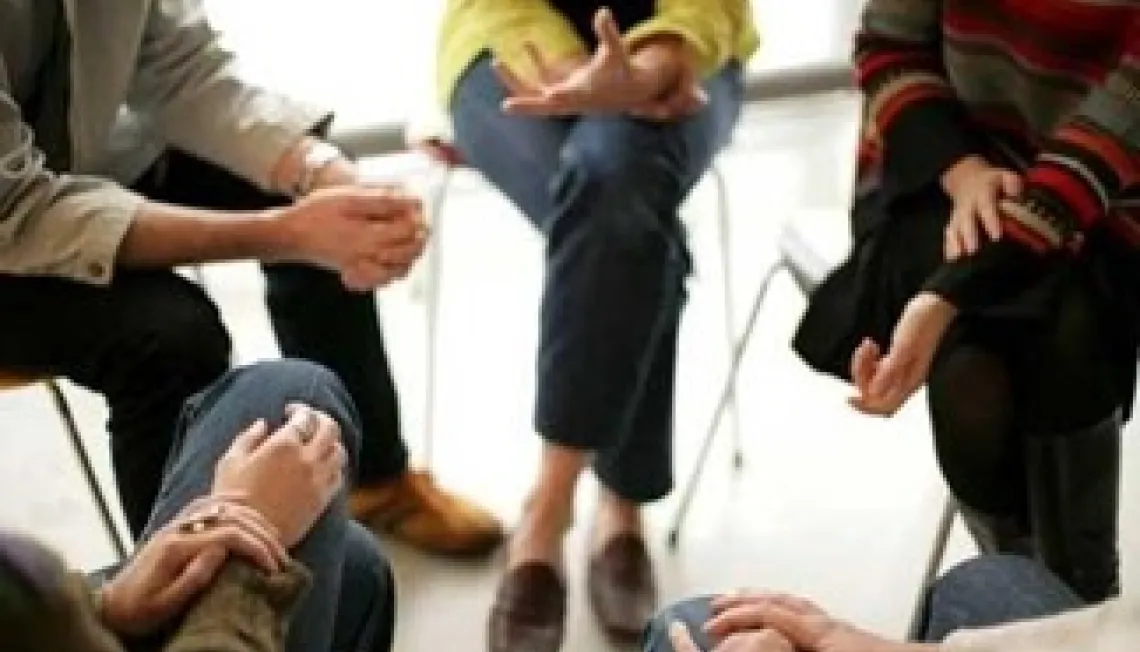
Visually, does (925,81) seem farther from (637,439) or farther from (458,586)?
(458,586)

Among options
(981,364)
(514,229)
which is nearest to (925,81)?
(981,364)

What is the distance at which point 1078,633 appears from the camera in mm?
1199

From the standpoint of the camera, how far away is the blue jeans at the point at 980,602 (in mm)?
1277

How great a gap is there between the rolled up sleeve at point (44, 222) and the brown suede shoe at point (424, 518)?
1.88 ft

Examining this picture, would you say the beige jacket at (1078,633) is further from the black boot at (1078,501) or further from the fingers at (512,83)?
the fingers at (512,83)

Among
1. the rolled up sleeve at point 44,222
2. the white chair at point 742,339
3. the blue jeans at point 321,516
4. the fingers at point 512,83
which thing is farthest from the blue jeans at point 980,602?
the fingers at point 512,83

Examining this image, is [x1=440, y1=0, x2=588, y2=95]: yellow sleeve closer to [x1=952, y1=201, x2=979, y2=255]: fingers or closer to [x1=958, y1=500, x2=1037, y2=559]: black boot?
[x1=952, y1=201, x2=979, y2=255]: fingers

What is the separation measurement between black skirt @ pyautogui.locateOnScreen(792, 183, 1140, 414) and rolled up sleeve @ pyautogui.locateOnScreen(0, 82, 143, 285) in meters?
0.63

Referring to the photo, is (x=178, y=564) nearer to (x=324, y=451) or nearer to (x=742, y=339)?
(x=324, y=451)

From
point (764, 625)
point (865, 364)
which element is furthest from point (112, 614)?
point (865, 364)

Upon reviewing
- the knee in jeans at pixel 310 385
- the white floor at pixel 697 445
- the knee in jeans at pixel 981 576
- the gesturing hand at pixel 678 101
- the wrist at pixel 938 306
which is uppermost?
the knee in jeans at pixel 310 385

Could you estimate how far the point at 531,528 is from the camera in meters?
1.97

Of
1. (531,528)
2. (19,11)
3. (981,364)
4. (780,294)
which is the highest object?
(19,11)

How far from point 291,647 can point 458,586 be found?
880 mm
